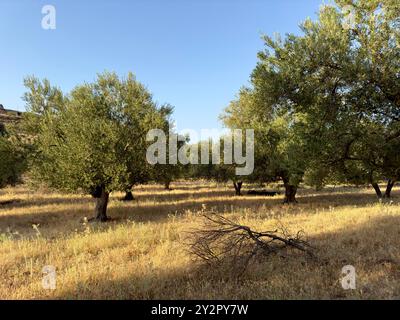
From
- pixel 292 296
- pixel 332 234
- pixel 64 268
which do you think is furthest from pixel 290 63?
pixel 64 268

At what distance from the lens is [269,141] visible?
30594mm

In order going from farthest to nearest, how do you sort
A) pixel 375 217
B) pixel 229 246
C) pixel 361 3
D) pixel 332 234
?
pixel 375 217, pixel 332 234, pixel 361 3, pixel 229 246

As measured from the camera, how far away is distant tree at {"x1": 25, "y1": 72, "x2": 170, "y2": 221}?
17.9 meters

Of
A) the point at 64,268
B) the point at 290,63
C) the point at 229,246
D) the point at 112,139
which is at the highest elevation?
the point at 290,63

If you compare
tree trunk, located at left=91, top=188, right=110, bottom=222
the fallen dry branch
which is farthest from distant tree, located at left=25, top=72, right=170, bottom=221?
the fallen dry branch

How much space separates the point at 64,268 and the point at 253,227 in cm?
692

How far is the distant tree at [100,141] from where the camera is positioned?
17.9 metres

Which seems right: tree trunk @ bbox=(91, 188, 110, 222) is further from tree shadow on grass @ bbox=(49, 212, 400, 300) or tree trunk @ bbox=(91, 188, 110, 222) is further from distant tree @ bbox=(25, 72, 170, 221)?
tree shadow on grass @ bbox=(49, 212, 400, 300)

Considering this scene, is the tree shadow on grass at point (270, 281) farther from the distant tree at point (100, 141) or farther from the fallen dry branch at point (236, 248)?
the distant tree at point (100, 141)

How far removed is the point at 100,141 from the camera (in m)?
18.0

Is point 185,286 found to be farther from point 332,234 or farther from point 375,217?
point 375,217

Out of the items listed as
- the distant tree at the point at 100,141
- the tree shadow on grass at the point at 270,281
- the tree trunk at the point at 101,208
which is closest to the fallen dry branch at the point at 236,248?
the tree shadow on grass at the point at 270,281
